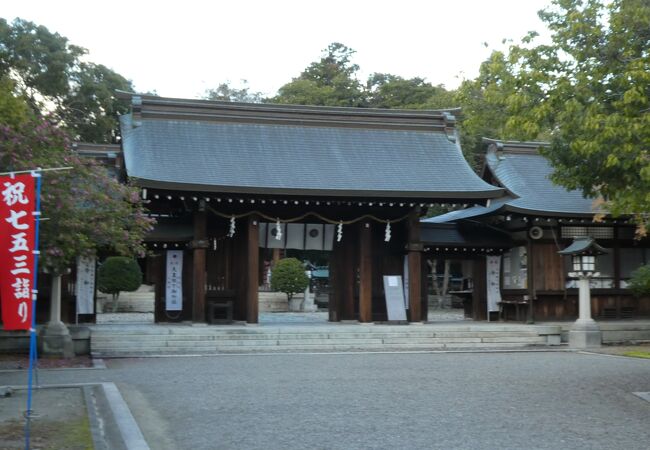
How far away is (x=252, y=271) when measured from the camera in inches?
779

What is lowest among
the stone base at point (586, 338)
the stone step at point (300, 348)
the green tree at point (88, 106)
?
the stone step at point (300, 348)

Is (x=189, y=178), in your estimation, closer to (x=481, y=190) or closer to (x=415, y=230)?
(x=415, y=230)

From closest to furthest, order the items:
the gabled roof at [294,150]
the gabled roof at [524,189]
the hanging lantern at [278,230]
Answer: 1. the gabled roof at [294,150]
2. the hanging lantern at [278,230]
3. the gabled roof at [524,189]

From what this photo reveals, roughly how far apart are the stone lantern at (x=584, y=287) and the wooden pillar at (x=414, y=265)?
13.2 ft

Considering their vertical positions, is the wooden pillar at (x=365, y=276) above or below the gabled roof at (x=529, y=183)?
below

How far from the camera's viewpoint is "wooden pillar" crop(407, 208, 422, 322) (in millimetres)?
20703

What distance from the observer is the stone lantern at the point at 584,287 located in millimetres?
18812

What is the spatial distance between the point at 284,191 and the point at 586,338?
863cm

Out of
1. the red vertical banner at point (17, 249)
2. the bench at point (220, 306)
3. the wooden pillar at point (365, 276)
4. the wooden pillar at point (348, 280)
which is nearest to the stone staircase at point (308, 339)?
the bench at point (220, 306)

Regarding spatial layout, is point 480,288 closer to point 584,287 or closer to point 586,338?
point 584,287

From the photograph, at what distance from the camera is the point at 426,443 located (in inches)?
290

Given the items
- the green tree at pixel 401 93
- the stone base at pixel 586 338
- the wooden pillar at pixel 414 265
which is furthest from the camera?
the green tree at pixel 401 93

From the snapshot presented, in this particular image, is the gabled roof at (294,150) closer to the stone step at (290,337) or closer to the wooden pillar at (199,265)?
the wooden pillar at (199,265)

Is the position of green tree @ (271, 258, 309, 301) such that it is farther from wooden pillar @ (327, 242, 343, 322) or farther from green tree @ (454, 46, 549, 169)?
green tree @ (454, 46, 549, 169)
